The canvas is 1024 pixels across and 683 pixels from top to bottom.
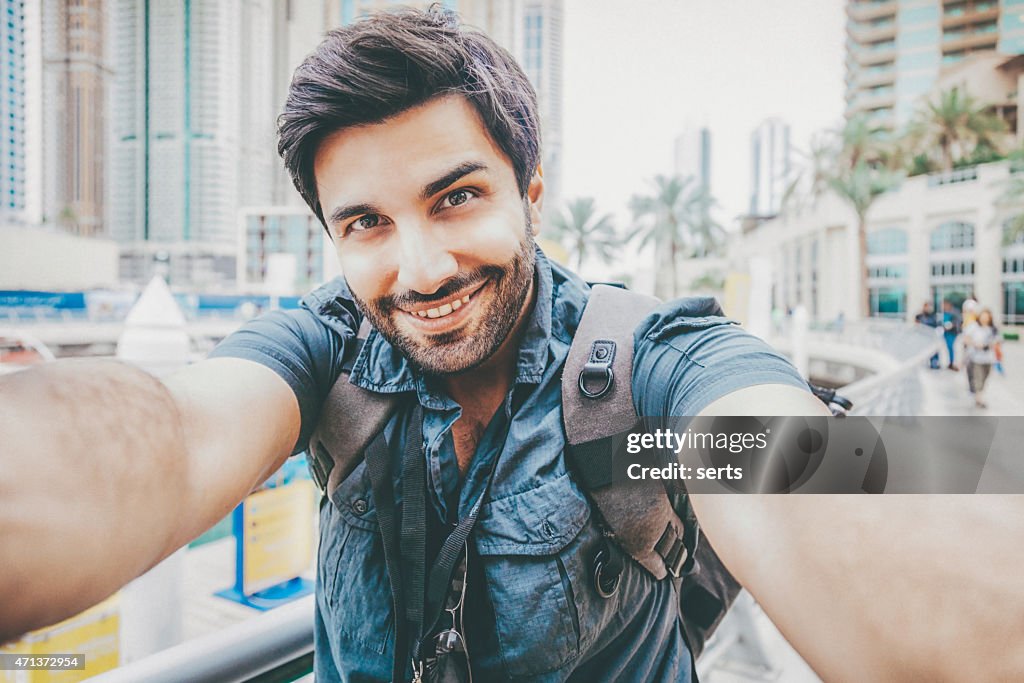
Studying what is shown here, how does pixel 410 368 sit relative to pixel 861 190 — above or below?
below

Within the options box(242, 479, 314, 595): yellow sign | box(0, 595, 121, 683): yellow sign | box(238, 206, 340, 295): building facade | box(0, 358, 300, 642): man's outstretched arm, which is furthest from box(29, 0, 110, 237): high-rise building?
box(238, 206, 340, 295): building facade

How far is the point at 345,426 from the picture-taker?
2.04 feet

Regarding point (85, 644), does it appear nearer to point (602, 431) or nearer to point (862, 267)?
point (602, 431)

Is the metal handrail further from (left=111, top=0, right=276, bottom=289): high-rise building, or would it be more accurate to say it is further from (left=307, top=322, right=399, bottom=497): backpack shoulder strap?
(left=111, top=0, right=276, bottom=289): high-rise building

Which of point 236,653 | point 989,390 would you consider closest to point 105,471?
point 236,653

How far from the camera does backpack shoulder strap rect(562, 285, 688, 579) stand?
57cm

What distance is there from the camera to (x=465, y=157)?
24.0 inches

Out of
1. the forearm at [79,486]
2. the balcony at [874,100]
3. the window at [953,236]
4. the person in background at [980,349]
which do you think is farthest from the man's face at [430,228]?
the window at [953,236]

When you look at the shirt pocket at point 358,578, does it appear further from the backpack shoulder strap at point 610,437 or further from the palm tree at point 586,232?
the palm tree at point 586,232

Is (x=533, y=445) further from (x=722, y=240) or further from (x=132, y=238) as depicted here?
(x=722, y=240)

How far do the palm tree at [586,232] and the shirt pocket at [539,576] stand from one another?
12.3 meters

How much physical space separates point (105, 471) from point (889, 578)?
54cm

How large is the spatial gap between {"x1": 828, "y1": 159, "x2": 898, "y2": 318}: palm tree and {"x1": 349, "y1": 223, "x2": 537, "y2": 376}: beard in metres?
6.13

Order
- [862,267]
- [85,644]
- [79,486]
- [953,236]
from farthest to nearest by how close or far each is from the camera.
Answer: [862,267], [953,236], [85,644], [79,486]
